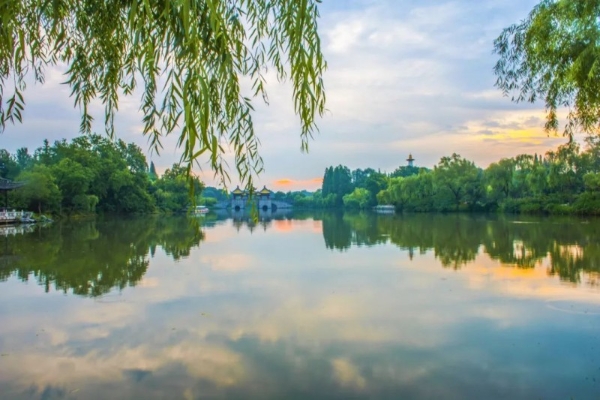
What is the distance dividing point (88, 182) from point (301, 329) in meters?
34.5

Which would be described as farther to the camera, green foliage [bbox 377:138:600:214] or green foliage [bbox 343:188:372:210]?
green foliage [bbox 343:188:372:210]

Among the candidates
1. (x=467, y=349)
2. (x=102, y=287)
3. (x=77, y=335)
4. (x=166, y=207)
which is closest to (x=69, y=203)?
(x=166, y=207)

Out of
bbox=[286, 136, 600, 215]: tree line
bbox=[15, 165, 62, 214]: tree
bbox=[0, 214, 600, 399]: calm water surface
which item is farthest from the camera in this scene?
bbox=[286, 136, 600, 215]: tree line

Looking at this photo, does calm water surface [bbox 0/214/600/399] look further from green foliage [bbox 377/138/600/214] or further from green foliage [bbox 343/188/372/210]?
green foliage [bbox 343/188/372/210]

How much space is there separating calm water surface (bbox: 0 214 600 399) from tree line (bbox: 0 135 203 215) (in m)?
15.7

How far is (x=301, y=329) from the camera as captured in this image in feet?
18.2

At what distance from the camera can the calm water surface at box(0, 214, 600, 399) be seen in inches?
155

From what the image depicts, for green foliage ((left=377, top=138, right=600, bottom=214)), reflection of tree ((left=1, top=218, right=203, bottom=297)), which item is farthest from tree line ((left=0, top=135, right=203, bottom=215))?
green foliage ((left=377, top=138, right=600, bottom=214))

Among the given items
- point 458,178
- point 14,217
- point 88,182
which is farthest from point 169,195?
point 458,178

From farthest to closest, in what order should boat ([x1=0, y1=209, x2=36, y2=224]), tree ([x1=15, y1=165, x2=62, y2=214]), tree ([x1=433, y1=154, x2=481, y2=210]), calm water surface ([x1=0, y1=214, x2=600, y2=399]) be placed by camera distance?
tree ([x1=433, y1=154, x2=481, y2=210]), tree ([x1=15, y1=165, x2=62, y2=214]), boat ([x1=0, y1=209, x2=36, y2=224]), calm water surface ([x1=0, y1=214, x2=600, y2=399])

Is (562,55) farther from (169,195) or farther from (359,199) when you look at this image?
(359,199)

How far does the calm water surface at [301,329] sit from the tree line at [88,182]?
15.7m

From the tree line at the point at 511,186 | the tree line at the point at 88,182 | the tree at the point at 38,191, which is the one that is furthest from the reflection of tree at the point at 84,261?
the tree line at the point at 511,186

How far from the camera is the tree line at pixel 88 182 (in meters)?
30.1
